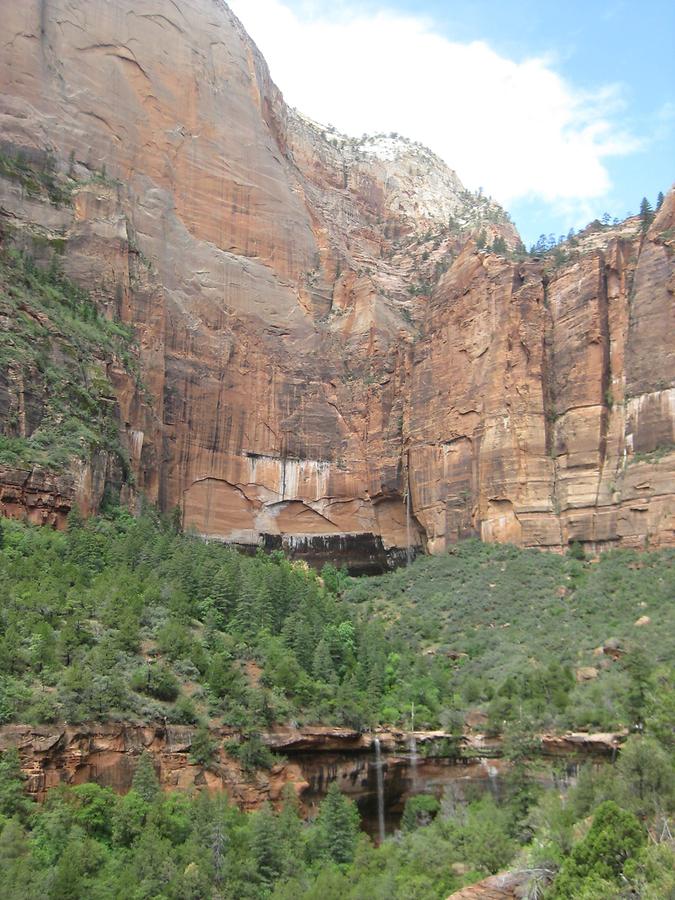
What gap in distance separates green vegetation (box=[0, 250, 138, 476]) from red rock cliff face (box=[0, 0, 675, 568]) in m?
2.02

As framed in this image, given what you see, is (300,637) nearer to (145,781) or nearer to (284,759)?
(284,759)

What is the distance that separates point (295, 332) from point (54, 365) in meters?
20.1

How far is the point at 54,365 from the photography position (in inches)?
1864

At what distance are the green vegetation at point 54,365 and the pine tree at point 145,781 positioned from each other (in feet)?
59.4

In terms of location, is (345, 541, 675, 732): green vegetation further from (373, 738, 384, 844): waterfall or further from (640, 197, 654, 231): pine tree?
(640, 197, 654, 231): pine tree

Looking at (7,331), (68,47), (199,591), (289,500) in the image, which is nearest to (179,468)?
(289,500)

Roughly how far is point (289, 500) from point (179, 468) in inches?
294

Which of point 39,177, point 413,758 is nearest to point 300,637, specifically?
point 413,758

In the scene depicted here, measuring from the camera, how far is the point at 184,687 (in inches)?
1268

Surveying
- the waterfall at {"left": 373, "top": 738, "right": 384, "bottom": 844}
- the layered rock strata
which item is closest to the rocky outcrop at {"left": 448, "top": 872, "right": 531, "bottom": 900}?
the layered rock strata

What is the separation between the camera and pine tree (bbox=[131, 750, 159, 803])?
27.0 m

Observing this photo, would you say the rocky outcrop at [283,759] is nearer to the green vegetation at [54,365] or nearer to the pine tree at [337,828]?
the pine tree at [337,828]

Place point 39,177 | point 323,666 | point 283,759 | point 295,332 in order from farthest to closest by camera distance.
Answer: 1. point 295,332
2. point 39,177
3. point 323,666
4. point 283,759

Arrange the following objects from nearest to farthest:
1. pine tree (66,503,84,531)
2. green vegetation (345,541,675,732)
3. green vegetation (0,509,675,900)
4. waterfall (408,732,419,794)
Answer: green vegetation (0,509,675,900) → green vegetation (345,541,675,732) → waterfall (408,732,419,794) → pine tree (66,503,84,531)
